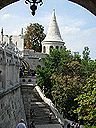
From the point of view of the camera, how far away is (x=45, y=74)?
4041cm

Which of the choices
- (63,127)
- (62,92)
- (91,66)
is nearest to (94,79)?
(63,127)

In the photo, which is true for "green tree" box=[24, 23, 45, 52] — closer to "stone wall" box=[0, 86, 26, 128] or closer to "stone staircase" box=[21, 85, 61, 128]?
"stone staircase" box=[21, 85, 61, 128]

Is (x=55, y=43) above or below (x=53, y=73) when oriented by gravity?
above

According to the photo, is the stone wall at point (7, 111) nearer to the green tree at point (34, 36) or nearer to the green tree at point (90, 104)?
the green tree at point (90, 104)

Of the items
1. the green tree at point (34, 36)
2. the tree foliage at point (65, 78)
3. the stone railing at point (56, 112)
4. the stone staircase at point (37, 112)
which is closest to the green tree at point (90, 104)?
the tree foliage at point (65, 78)

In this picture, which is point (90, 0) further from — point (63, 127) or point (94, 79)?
point (63, 127)

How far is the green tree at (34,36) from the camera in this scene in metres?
51.7

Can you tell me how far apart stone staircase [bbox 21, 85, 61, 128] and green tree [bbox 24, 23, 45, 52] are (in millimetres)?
16752

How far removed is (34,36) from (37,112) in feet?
65.2

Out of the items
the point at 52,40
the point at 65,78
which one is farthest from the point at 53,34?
the point at 65,78

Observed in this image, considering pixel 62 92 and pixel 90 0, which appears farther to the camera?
pixel 62 92

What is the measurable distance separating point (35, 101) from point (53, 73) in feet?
11.4

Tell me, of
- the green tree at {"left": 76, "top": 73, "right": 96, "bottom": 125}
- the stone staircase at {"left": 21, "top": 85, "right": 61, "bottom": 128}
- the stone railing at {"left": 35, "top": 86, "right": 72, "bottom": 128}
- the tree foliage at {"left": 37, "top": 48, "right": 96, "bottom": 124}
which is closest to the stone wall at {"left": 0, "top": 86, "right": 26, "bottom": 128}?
the stone staircase at {"left": 21, "top": 85, "right": 61, "bottom": 128}

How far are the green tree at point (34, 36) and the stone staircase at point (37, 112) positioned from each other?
16752 millimetres
